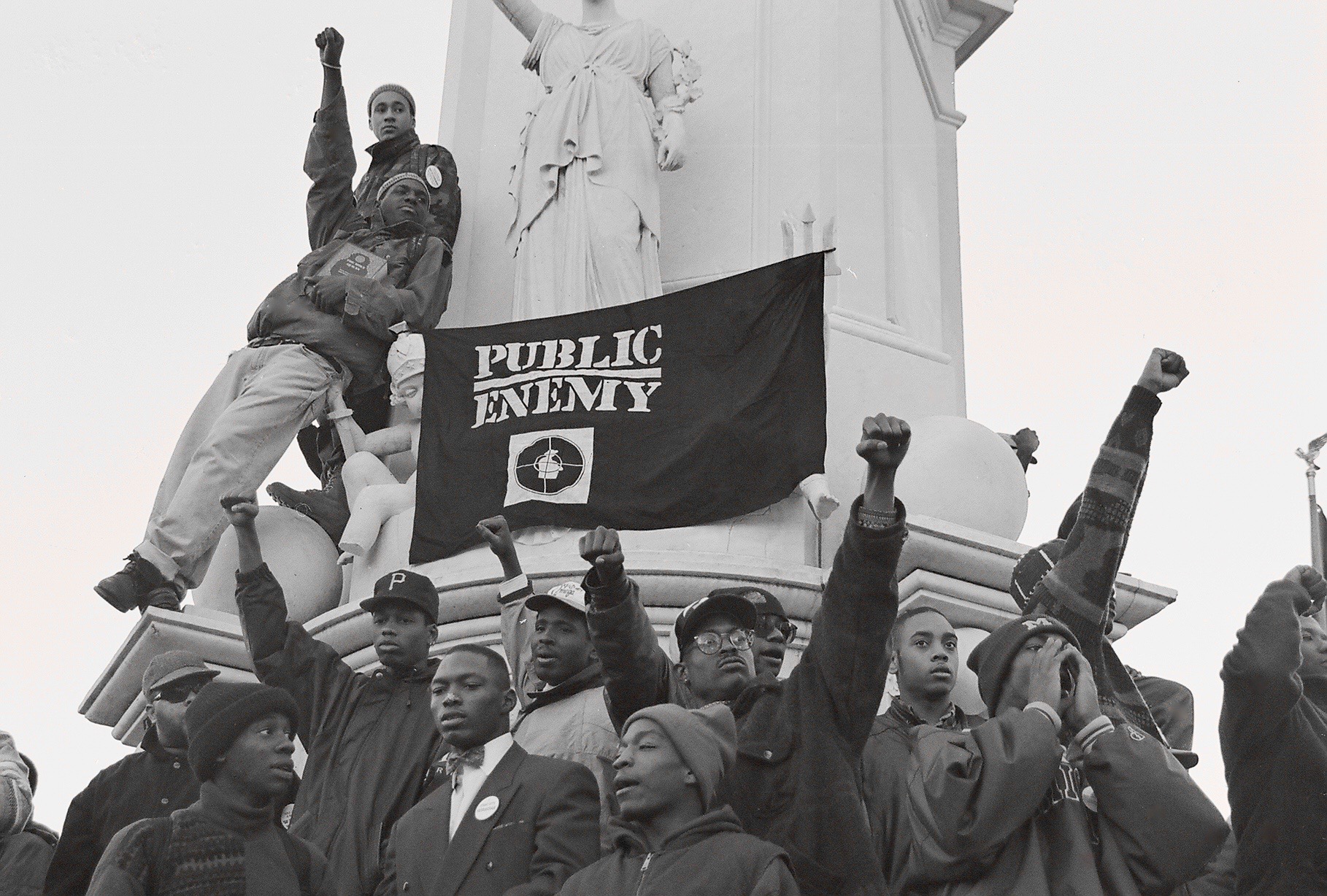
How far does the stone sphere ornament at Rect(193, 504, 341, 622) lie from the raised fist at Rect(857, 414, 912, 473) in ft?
18.0

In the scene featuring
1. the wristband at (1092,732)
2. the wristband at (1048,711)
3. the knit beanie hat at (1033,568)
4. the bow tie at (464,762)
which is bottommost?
the bow tie at (464,762)

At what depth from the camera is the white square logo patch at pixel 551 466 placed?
9.95 metres

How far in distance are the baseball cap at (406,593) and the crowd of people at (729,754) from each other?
0.03ft

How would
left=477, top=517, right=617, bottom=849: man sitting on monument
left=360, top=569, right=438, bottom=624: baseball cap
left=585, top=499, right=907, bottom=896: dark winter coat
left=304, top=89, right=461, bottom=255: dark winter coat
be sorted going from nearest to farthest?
left=585, top=499, right=907, bottom=896: dark winter coat < left=477, top=517, right=617, bottom=849: man sitting on monument < left=360, top=569, right=438, bottom=624: baseball cap < left=304, top=89, right=461, bottom=255: dark winter coat

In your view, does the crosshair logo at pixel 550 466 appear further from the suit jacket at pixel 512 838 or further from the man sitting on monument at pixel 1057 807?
the man sitting on monument at pixel 1057 807

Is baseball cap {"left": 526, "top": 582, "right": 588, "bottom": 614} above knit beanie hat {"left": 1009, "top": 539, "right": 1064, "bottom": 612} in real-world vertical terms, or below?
below

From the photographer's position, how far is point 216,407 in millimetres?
10938

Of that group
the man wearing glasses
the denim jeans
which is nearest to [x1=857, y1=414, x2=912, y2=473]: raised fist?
the man wearing glasses

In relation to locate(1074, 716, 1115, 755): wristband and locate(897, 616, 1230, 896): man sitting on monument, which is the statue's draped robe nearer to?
locate(897, 616, 1230, 896): man sitting on monument

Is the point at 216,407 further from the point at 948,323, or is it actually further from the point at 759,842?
the point at 759,842

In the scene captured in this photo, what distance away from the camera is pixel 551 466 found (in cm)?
1004

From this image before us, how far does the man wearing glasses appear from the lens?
7336mm

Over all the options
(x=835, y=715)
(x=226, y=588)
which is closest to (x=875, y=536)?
(x=835, y=715)

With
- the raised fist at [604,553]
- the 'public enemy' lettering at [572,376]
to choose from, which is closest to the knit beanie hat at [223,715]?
the raised fist at [604,553]
